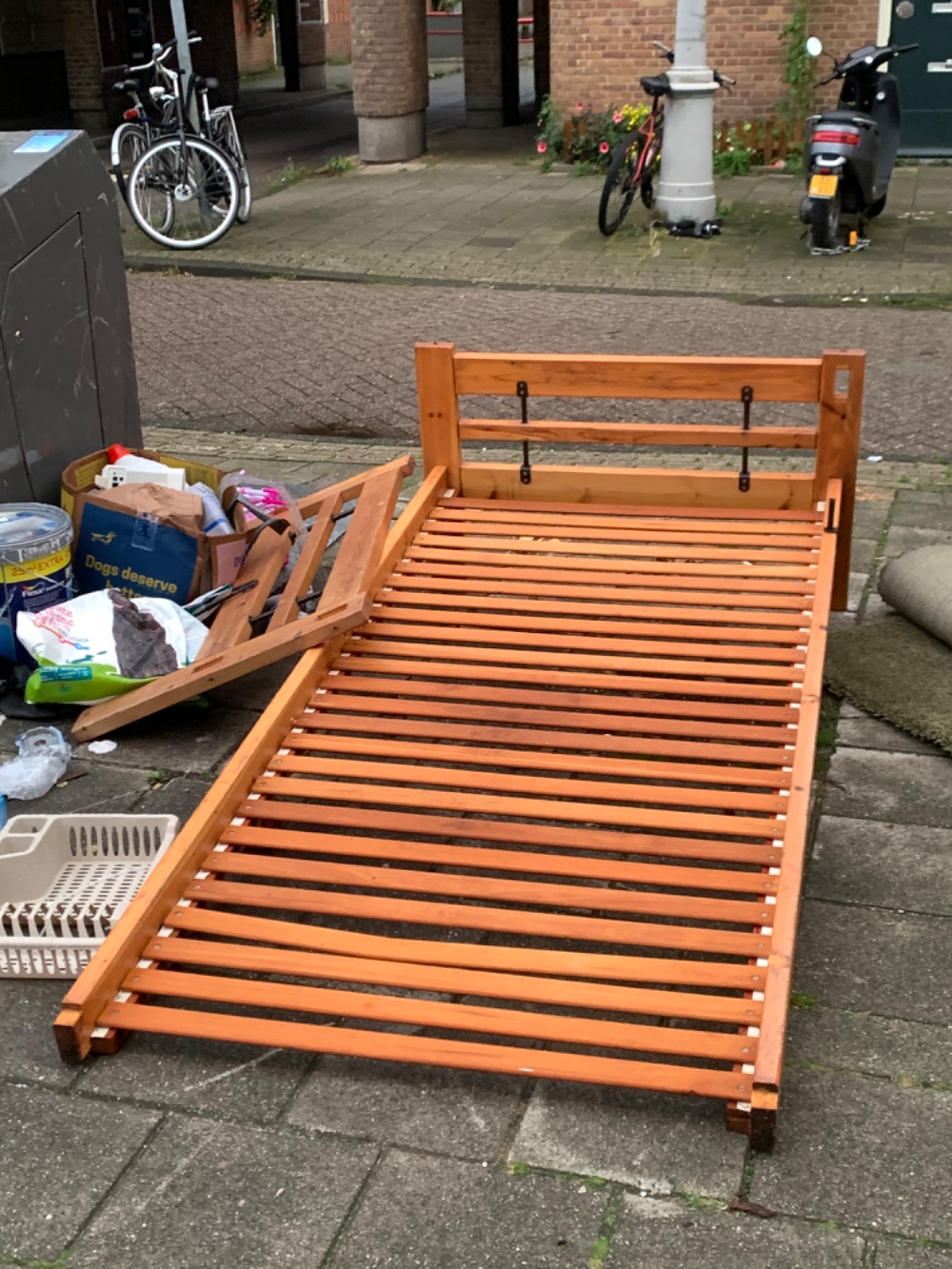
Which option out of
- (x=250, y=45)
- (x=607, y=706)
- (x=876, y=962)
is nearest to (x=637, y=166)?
(x=607, y=706)

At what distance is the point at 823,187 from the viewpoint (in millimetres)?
10148

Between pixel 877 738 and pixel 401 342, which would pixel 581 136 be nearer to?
pixel 401 342

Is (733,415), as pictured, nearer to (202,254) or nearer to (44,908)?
(44,908)

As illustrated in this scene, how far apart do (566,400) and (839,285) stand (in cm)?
312

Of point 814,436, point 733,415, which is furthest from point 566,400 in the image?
point 814,436

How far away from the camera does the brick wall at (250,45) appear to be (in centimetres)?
3188

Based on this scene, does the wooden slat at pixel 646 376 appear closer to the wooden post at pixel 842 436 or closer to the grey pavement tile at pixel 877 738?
the wooden post at pixel 842 436

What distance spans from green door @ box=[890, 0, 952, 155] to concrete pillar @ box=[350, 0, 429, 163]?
16.2 feet

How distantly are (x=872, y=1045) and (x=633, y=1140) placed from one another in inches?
21.8

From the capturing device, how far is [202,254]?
11.3 meters

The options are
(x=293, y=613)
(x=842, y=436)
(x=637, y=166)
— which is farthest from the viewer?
(x=637, y=166)

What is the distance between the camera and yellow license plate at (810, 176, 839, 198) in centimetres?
1009

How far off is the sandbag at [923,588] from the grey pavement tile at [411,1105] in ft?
7.62

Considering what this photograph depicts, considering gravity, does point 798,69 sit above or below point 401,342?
above
